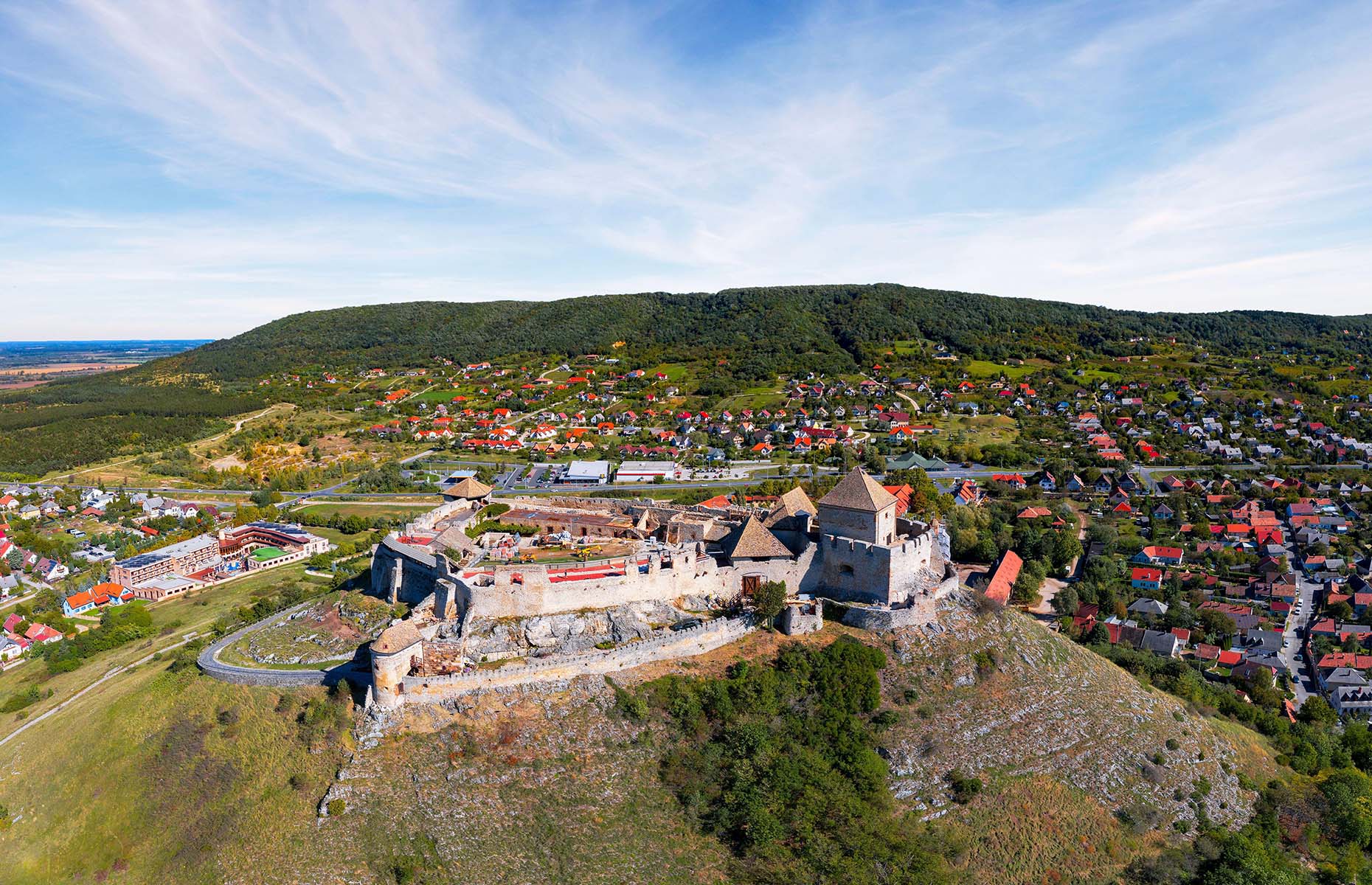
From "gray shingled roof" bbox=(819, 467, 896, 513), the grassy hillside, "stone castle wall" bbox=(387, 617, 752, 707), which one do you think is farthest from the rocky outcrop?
"gray shingled roof" bbox=(819, 467, 896, 513)

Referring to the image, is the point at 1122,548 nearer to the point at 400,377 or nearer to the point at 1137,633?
the point at 1137,633

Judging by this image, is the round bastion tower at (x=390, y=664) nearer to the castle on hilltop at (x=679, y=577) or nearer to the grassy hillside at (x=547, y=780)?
the castle on hilltop at (x=679, y=577)

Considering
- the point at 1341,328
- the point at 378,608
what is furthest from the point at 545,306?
the point at 1341,328

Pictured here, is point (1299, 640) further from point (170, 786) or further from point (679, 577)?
point (170, 786)

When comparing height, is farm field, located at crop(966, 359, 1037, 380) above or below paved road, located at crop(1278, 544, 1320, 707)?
above

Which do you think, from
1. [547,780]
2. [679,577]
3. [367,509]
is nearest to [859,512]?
[679,577]

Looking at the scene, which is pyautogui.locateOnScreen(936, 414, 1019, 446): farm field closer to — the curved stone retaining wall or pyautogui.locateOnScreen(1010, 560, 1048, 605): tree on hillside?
A: pyautogui.locateOnScreen(1010, 560, 1048, 605): tree on hillside
